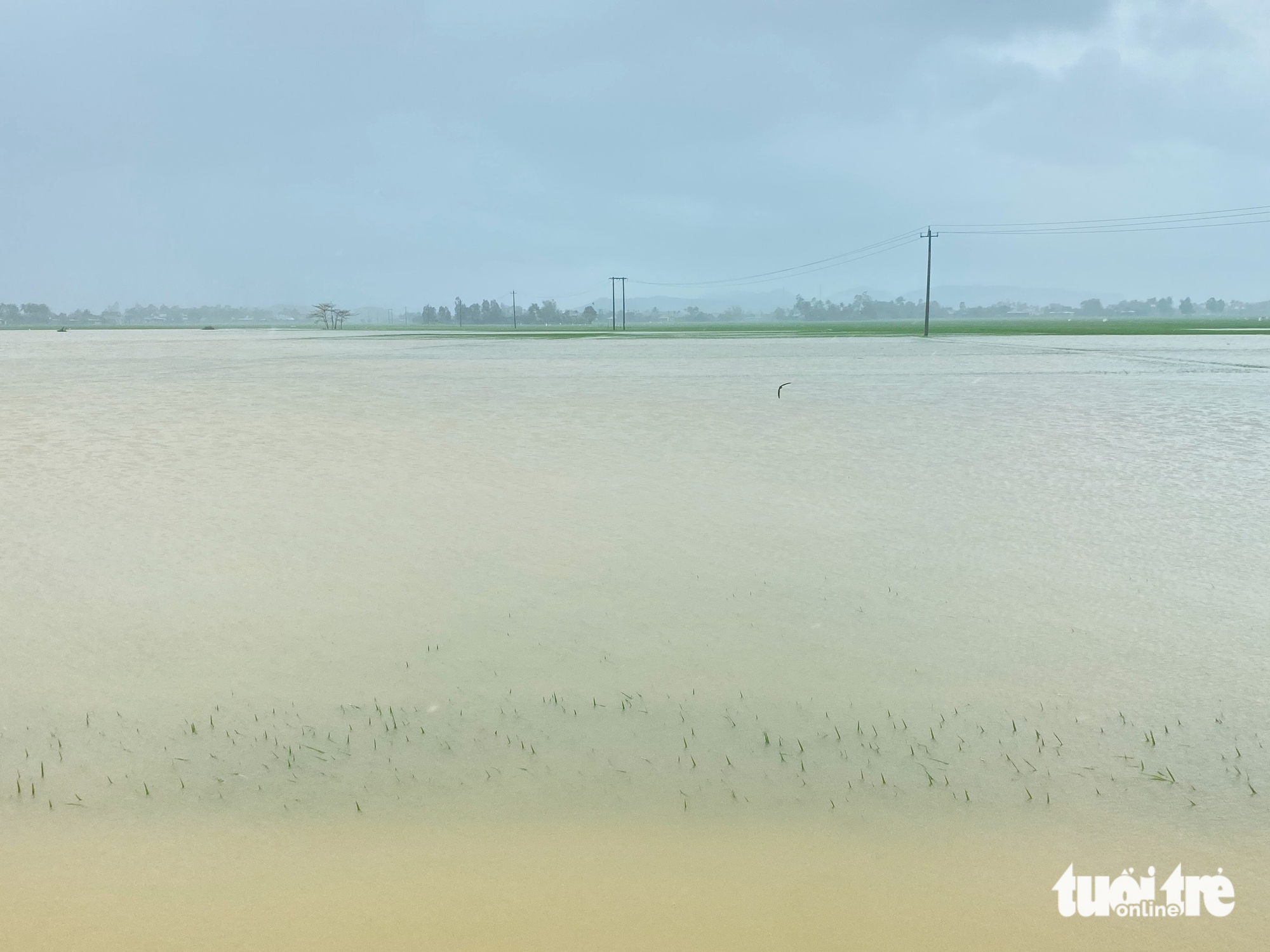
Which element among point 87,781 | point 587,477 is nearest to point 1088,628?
point 87,781

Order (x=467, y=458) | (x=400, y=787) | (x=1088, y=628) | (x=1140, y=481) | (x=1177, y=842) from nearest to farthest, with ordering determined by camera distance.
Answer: (x=1177, y=842) → (x=400, y=787) → (x=1088, y=628) → (x=1140, y=481) → (x=467, y=458)

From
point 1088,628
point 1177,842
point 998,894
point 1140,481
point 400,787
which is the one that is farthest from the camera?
point 1140,481

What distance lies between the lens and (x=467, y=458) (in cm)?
1705

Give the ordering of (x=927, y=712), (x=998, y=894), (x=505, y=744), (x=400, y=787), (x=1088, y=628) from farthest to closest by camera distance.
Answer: (x=1088, y=628)
(x=927, y=712)
(x=505, y=744)
(x=400, y=787)
(x=998, y=894)

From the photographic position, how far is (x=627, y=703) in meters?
6.47

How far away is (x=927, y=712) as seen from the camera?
629 cm

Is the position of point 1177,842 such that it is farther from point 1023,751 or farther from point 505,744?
point 505,744

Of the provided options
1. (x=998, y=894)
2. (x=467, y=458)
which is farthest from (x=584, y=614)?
(x=467, y=458)

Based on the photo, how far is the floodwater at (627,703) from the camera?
446 centimetres

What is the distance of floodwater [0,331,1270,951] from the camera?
4.46 m

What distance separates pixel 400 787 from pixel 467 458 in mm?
11908

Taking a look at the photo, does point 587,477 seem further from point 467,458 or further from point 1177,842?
point 1177,842

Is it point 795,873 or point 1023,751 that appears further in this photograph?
point 1023,751

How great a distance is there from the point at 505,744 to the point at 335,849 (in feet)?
4.15
